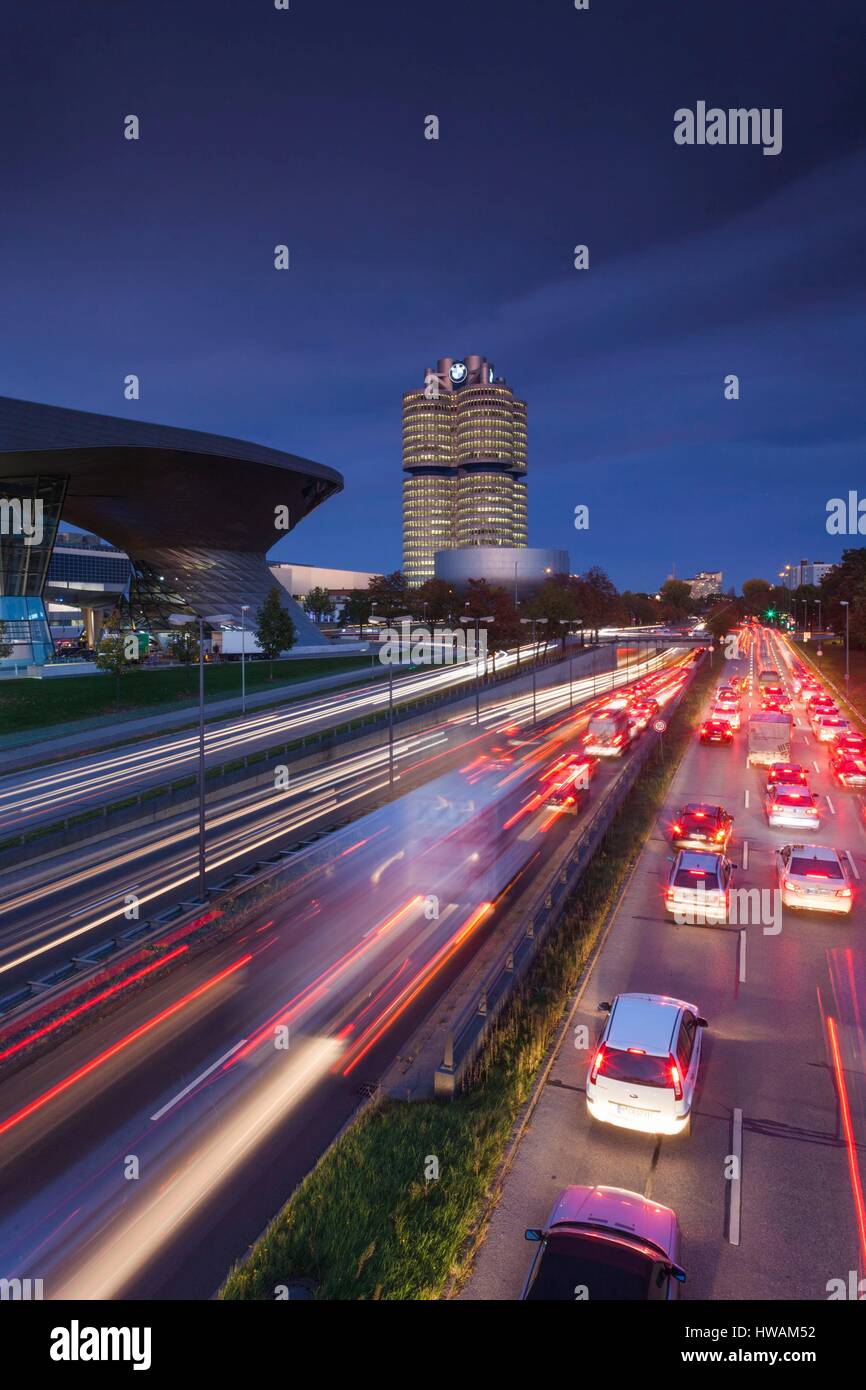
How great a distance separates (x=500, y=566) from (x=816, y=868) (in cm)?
16086

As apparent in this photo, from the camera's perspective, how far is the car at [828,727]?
42150 millimetres

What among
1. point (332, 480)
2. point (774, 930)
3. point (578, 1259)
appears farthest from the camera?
point (332, 480)

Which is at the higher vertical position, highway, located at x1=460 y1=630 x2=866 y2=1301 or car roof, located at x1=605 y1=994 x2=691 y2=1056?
car roof, located at x1=605 y1=994 x2=691 y2=1056

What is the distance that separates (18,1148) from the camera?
34.8ft

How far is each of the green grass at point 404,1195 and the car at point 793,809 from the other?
15.7 metres

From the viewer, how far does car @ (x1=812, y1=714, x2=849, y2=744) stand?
42.2 m

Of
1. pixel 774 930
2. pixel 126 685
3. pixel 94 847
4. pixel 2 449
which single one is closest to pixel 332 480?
pixel 2 449

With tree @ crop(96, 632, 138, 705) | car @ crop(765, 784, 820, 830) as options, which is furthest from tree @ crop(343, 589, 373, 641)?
car @ crop(765, 784, 820, 830)

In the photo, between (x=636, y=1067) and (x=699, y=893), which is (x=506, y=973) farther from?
(x=699, y=893)

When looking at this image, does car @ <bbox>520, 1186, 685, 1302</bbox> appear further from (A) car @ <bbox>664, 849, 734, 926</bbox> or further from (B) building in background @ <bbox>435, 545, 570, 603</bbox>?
(B) building in background @ <bbox>435, 545, 570, 603</bbox>

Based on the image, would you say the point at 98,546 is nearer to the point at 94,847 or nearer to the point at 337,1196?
the point at 94,847

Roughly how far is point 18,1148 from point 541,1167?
7.45 meters

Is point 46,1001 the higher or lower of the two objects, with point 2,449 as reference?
lower

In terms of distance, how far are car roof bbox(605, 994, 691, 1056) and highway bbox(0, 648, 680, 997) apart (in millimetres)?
12182
